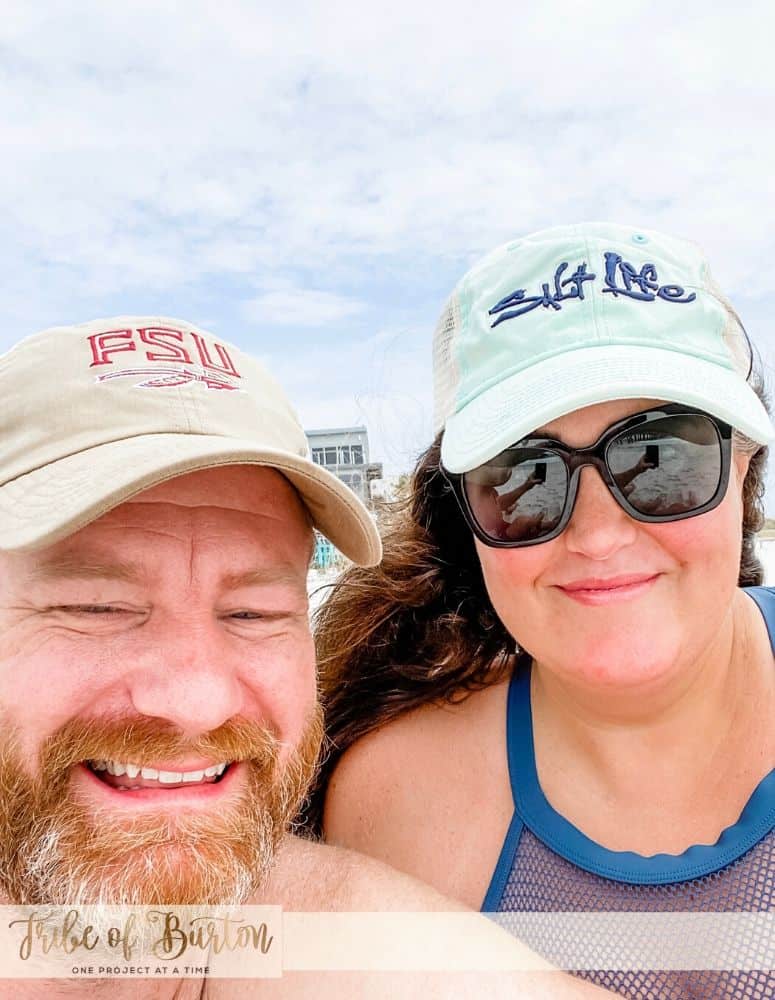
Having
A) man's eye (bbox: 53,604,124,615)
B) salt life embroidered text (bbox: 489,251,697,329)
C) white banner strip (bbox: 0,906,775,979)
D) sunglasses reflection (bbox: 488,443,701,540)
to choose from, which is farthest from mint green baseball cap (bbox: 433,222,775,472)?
white banner strip (bbox: 0,906,775,979)

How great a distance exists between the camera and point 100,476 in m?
1.51

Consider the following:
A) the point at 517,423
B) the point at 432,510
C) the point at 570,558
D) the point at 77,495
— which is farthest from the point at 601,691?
the point at 77,495

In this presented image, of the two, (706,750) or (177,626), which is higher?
(177,626)

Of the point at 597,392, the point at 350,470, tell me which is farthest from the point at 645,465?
the point at 350,470

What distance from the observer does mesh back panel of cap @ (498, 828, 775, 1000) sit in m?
1.69

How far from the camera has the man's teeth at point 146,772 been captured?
1.58 m

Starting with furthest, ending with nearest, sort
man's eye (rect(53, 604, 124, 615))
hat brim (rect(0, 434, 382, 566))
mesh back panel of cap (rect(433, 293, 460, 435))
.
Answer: mesh back panel of cap (rect(433, 293, 460, 435))
man's eye (rect(53, 604, 124, 615))
hat brim (rect(0, 434, 382, 566))

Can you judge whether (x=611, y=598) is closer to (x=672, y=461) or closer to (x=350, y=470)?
(x=672, y=461)

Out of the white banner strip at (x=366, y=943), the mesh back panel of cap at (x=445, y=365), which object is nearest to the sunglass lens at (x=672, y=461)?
the mesh back panel of cap at (x=445, y=365)

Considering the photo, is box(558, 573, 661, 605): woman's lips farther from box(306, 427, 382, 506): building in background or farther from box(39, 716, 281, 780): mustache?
box(39, 716, 281, 780): mustache

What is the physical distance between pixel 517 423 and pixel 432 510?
881 millimetres

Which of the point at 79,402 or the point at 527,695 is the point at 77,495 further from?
the point at 527,695

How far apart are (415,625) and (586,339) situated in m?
1.19

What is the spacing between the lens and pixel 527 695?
2.25 metres
